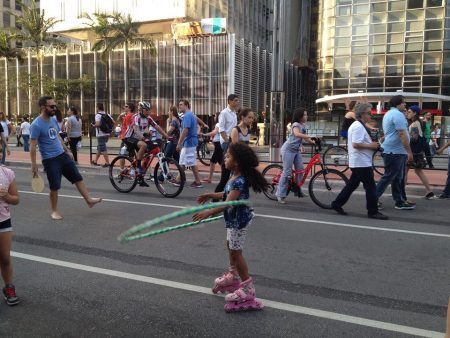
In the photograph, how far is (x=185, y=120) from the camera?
10.0m

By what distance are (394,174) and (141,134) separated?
500 cm

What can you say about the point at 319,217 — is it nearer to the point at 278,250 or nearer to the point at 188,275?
the point at 278,250

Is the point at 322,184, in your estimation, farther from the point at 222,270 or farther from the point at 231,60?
the point at 231,60

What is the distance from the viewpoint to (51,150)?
278 inches

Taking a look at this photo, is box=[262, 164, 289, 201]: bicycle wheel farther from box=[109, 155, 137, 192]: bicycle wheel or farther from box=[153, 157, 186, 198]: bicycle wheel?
box=[109, 155, 137, 192]: bicycle wheel

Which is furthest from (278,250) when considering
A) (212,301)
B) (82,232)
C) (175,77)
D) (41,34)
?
(41,34)

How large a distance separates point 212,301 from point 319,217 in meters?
3.80

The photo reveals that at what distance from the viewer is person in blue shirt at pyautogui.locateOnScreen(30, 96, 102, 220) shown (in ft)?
22.7

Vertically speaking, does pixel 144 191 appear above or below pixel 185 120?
below

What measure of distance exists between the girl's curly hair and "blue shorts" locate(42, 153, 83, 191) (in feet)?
13.7

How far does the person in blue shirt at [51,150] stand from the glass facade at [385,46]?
121ft

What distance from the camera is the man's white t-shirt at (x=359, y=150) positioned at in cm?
726

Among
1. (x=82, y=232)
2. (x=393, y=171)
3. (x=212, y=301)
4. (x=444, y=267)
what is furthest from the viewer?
(x=393, y=171)

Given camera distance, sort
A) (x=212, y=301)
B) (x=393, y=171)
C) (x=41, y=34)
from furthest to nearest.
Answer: (x=41, y=34), (x=393, y=171), (x=212, y=301)
